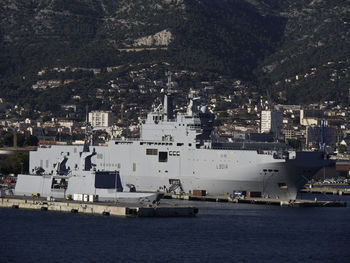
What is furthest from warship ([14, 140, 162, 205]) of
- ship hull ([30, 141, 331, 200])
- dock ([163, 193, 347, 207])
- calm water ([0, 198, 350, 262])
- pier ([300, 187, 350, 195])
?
pier ([300, 187, 350, 195])

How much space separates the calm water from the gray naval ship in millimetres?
10234

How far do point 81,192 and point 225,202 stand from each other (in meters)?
15.9

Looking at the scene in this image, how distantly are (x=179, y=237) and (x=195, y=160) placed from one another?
3178 centimetres

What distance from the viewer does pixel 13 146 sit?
171m

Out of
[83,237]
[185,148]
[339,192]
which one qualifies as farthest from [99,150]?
[83,237]

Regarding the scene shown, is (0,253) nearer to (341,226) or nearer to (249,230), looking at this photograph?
(249,230)

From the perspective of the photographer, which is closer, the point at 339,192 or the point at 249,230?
the point at 249,230

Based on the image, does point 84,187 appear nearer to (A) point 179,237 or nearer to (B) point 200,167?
(B) point 200,167

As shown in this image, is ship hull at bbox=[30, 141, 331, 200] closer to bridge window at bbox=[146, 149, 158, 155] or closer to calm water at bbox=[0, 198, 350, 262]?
bridge window at bbox=[146, 149, 158, 155]

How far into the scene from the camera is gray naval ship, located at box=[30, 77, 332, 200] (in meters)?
101

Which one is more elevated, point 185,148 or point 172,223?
point 185,148

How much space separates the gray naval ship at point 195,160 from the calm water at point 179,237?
10234 mm

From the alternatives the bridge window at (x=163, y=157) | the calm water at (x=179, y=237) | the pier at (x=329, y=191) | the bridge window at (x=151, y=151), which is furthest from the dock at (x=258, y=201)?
the pier at (x=329, y=191)

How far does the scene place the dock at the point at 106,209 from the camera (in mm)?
83750
